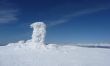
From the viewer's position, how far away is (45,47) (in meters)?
30.9

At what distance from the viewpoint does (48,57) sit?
84.5 ft

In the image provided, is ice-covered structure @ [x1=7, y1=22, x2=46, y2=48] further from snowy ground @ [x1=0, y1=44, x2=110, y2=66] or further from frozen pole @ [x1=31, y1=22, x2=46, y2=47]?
snowy ground @ [x1=0, y1=44, x2=110, y2=66]

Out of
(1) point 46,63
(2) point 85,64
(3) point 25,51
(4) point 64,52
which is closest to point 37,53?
(3) point 25,51

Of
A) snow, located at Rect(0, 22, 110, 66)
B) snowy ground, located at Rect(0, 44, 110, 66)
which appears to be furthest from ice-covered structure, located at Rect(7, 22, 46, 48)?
snowy ground, located at Rect(0, 44, 110, 66)

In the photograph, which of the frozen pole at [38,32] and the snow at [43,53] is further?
the frozen pole at [38,32]

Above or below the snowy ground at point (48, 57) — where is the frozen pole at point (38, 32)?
above

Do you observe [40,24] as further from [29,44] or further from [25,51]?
[25,51]

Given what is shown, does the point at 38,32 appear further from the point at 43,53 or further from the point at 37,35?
the point at 43,53

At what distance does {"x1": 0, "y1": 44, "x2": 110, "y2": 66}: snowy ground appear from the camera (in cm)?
2202

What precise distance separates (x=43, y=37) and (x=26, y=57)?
823 centimetres

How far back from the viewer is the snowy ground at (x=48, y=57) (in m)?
22.0

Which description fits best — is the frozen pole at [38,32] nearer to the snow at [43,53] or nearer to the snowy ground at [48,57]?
the snow at [43,53]

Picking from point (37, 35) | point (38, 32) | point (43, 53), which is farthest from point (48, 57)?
point (38, 32)

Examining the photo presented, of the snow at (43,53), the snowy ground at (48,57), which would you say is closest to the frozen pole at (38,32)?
the snow at (43,53)
